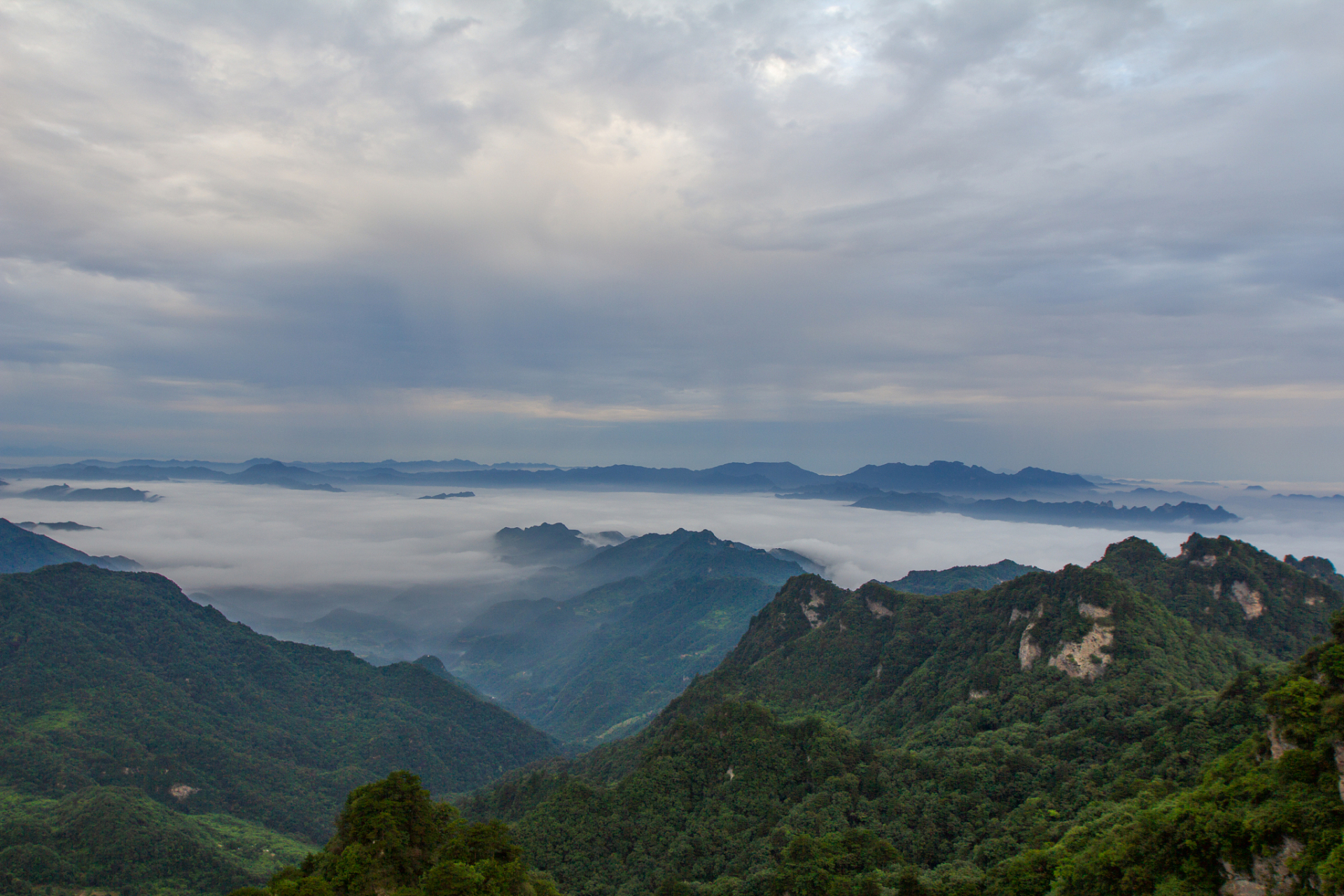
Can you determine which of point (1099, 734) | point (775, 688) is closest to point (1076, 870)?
point (1099, 734)

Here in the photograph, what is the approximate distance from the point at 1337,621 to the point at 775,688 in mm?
98694

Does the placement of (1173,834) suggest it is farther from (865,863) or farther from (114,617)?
(114,617)

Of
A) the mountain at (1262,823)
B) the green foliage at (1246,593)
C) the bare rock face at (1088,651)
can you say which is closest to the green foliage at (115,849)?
the mountain at (1262,823)

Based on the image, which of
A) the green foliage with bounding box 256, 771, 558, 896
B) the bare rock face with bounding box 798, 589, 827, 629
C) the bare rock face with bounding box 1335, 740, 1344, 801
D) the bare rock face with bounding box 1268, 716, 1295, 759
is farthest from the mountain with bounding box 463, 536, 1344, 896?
the green foliage with bounding box 256, 771, 558, 896

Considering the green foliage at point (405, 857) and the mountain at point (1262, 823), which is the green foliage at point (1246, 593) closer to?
the mountain at point (1262, 823)

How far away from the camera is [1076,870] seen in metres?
36.5

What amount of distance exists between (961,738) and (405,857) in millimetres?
65356

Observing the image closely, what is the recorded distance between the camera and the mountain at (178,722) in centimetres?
13188

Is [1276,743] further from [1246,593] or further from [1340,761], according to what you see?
[1246,593]

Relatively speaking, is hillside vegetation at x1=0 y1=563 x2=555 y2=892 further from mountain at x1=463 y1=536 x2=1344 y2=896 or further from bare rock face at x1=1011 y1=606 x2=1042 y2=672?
bare rock face at x1=1011 y1=606 x2=1042 y2=672

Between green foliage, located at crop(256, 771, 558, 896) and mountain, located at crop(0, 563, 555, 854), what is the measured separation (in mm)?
120897

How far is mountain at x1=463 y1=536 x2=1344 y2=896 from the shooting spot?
175ft

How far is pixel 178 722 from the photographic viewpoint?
153125 millimetres

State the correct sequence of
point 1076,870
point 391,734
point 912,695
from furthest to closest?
point 391,734
point 912,695
point 1076,870
